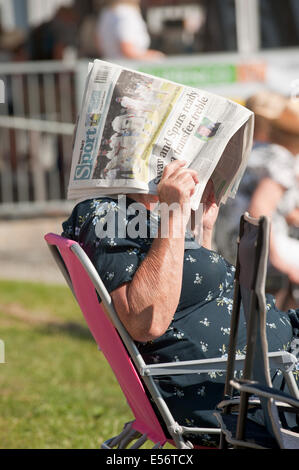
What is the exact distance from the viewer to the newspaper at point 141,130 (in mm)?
2430

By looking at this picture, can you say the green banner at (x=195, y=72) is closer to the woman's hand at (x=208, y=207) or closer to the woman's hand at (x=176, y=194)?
the woman's hand at (x=208, y=207)

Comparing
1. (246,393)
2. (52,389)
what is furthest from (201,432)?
(52,389)

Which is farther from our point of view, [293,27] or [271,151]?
[293,27]

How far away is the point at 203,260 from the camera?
2.51 m

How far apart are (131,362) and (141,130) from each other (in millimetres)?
699

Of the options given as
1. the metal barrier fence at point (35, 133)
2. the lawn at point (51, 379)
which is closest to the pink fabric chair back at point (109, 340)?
the lawn at point (51, 379)

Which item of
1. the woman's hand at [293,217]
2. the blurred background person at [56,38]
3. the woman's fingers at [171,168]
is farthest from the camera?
the blurred background person at [56,38]

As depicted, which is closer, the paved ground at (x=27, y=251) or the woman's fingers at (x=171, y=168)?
the woman's fingers at (x=171, y=168)

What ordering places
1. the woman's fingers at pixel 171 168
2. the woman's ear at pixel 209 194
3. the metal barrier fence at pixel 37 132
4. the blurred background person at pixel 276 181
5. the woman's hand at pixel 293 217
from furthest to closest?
the metal barrier fence at pixel 37 132, the woman's hand at pixel 293 217, the blurred background person at pixel 276 181, the woman's ear at pixel 209 194, the woman's fingers at pixel 171 168

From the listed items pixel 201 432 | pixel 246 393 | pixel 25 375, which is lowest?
pixel 25 375

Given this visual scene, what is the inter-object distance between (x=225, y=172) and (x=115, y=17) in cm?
515

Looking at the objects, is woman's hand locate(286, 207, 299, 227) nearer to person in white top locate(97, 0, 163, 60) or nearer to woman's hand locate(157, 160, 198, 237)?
woman's hand locate(157, 160, 198, 237)

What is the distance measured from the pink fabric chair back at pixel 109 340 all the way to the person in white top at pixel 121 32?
5198 mm
